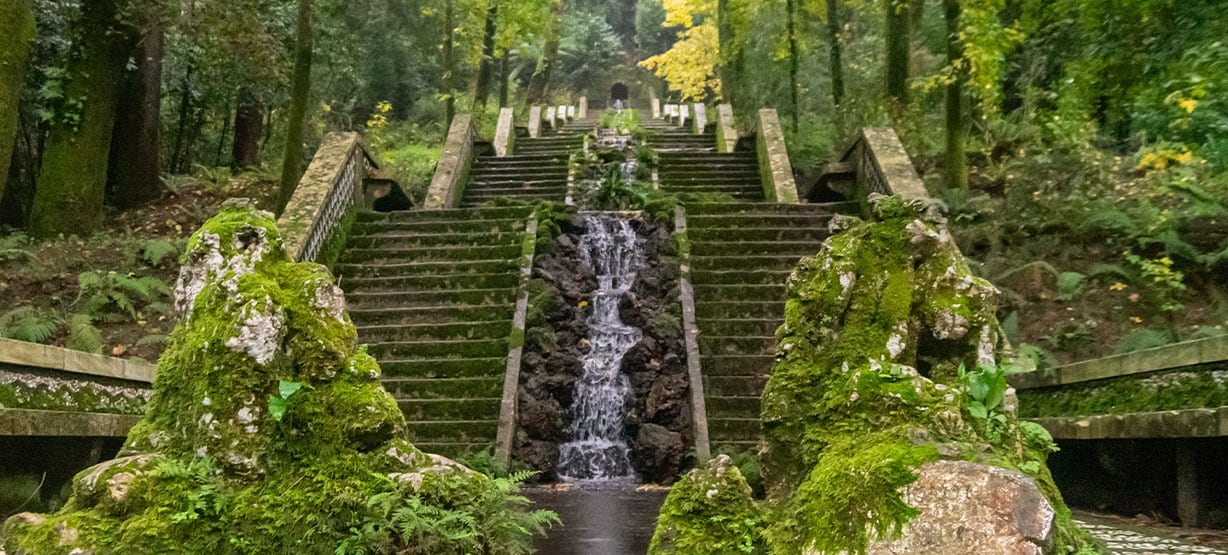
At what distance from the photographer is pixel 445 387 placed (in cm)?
1006

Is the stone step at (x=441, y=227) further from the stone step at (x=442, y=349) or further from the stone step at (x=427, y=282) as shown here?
the stone step at (x=442, y=349)

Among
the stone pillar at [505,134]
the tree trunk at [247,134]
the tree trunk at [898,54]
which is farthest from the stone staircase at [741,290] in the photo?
the tree trunk at [247,134]

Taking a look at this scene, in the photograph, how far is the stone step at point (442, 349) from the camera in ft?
34.6

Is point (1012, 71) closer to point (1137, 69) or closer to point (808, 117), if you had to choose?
point (808, 117)

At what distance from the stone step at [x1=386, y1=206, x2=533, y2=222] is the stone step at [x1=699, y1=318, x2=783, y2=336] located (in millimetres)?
4052

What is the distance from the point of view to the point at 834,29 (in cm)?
1919

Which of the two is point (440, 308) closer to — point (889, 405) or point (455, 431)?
point (455, 431)

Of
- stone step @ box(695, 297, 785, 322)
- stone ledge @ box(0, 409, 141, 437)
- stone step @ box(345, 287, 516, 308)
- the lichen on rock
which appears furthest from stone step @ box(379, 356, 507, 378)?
the lichen on rock

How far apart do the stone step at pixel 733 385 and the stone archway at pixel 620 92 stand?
124 ft

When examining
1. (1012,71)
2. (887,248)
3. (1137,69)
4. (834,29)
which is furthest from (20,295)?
(1012,71)

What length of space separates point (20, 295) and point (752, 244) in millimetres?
9563

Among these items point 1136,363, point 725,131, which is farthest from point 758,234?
point 725,131

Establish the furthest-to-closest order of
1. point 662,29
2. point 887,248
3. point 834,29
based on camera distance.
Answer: point 662,29
point 834,29
point 887,248

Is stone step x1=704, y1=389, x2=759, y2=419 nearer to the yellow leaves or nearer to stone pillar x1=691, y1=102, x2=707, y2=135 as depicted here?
stone pillar x1=691, y1=102, x2=707, y2=135
